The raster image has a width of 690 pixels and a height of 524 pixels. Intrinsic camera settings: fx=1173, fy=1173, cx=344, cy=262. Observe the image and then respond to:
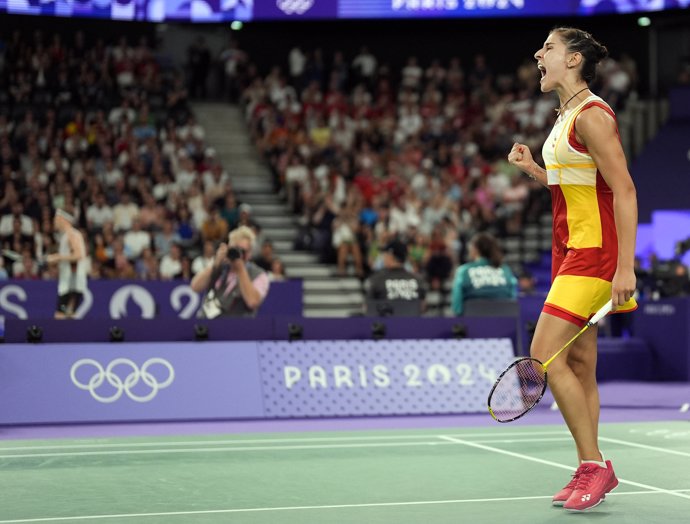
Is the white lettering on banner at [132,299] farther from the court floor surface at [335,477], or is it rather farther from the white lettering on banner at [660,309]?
the white lettering on banner at [660,309]

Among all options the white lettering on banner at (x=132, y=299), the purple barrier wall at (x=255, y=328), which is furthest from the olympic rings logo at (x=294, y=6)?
the purple barrier wall at (x=255, y=328)

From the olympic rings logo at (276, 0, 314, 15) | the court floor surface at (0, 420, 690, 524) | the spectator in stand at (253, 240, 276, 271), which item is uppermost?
the olympic rings logo at (276, 0, 314, 15)

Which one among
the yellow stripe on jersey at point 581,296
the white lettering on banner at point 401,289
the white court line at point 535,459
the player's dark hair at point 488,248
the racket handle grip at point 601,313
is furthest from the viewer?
the white lettering on banner at point 401,289

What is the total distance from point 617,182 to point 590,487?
1.40 meters

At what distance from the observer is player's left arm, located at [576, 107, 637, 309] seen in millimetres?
5230

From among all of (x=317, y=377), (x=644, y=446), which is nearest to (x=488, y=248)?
(x=317, y=377)

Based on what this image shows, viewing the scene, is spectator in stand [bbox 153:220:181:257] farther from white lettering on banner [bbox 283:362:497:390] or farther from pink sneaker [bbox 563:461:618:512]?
pink sneaker [bbox 563:461:618:512]

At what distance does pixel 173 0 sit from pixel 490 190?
6.43 meters

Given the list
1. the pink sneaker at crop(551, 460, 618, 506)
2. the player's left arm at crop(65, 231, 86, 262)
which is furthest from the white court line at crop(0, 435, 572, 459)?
the player's left arm at crop(65, 231, 86, 262)

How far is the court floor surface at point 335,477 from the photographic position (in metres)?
5.38

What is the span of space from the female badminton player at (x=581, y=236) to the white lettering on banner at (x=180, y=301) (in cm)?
926

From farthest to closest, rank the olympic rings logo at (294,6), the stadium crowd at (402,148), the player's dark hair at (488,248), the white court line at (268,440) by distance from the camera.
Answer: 1. the olympic rings logo at (294,6)
2. the stadium crowd at (402,148)
3. the player's dark hair at (488,248)
4. the white court line at (268,440)

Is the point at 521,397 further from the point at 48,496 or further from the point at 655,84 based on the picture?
the point at 655,84

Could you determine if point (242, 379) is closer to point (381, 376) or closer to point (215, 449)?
point (381, 376)
